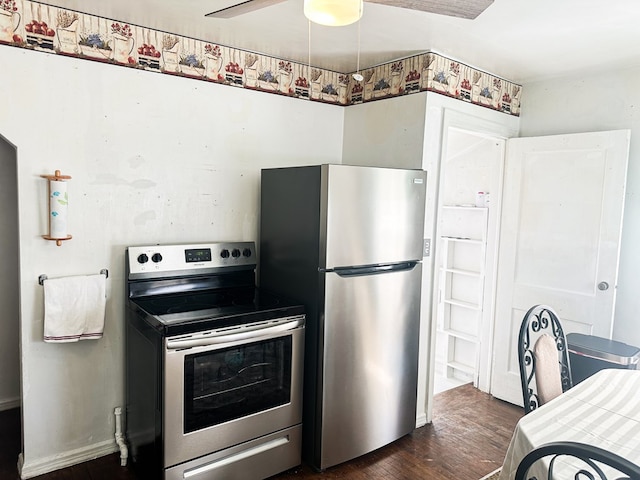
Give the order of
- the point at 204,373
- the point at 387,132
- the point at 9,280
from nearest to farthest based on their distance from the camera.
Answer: the point at 204,373 → the point at 9,280 → the point at 387,132

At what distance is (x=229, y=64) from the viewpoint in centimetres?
276

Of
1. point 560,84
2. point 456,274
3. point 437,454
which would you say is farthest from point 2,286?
point 560,84

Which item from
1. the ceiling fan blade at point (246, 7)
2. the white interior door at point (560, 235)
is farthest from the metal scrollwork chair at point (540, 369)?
the ceiling fan blade at point (246, 7)

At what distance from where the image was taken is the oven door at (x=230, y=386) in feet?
6.66

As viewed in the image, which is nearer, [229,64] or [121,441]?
[121,441]

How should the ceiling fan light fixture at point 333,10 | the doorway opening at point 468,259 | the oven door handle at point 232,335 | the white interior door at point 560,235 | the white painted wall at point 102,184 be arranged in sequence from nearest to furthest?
the ceiling fan light fixture at point 333,10 → the oven door handle at point 232,335 → the white painted wall at point 102,184 → the white interior door at point 560,235 → the doorway opening at point 468,259

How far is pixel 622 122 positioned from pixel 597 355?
1493 mm

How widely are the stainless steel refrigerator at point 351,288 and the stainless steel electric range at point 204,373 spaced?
136mm

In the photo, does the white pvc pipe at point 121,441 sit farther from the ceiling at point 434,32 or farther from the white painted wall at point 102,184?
the ceiling at point 434,32

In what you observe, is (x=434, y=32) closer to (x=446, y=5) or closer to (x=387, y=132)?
(x=387, y=132)

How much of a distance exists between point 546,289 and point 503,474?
2.01 metres

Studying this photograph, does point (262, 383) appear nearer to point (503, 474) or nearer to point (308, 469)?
point (308, 469)

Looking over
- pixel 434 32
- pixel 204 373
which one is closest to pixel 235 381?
pixel 204 373

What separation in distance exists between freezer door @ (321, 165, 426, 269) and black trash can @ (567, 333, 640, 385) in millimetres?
1129
